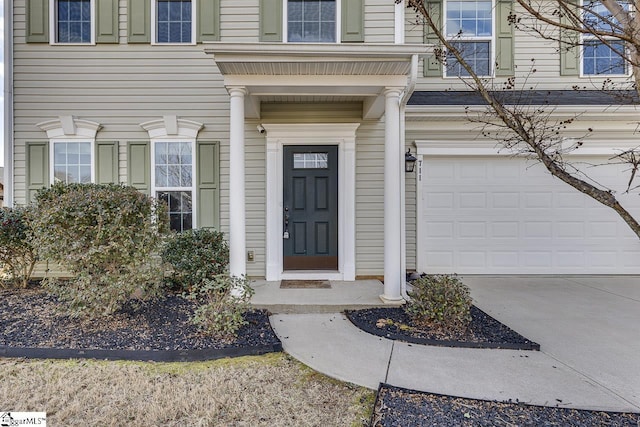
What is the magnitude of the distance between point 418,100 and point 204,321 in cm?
444

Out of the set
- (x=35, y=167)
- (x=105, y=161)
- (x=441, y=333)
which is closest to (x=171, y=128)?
(x=105, y=161)

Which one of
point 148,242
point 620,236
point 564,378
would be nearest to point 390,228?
point 564,378

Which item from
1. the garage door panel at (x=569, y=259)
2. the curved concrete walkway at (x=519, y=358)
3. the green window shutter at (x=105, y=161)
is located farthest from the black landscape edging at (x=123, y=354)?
the garage door panel at (x=569, y=259)

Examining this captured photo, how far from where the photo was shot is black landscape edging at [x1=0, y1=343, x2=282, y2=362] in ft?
9.41

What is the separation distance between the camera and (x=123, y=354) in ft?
9.48

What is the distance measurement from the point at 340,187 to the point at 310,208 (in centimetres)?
57

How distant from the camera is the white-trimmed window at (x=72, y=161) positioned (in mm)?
5199

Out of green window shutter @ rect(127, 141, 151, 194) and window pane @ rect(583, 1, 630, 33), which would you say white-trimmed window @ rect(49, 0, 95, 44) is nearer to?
green window shutter @ rect(127, 141, 151, 194)

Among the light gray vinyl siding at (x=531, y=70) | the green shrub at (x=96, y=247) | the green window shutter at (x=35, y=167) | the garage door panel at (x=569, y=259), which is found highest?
the light gray vinyl siding at (x=531, y=70)

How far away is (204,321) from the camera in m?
3.16

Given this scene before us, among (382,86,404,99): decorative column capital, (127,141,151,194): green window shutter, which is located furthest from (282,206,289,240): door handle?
(382,86,404,99): decorative column capital

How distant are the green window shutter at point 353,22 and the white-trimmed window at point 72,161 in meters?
4.25

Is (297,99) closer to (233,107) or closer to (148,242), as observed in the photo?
(233,107)

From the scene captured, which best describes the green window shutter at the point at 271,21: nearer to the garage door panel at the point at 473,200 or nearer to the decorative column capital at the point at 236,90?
the decorative column capital at the point at 236,90
